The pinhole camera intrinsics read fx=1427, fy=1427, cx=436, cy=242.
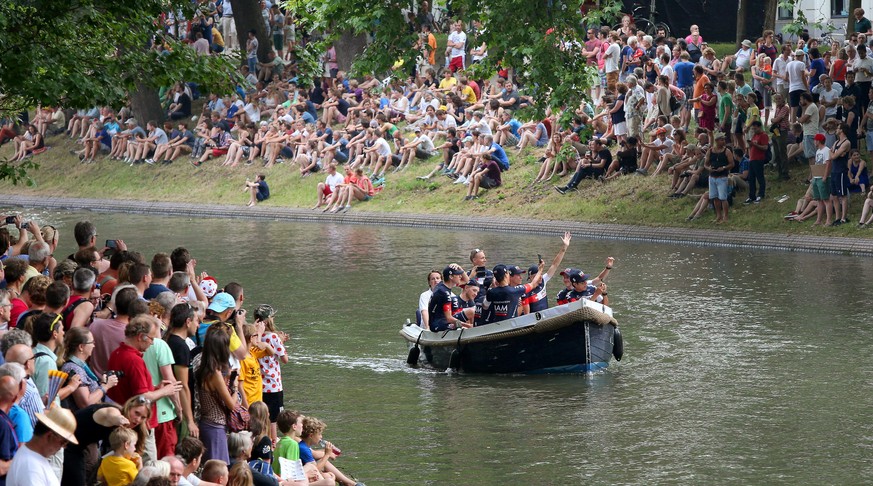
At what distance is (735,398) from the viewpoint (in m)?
15.6

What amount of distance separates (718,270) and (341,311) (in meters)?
7.14

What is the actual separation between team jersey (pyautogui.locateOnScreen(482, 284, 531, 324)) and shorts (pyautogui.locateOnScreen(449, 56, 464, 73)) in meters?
23.4

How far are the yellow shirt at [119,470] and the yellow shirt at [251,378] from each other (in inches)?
122

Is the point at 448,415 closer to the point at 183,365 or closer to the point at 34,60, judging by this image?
the point at 183,365

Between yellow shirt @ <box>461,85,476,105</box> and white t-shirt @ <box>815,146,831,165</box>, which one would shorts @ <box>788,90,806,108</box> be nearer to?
white t-shirt @ <box>815,146,831,165</box>

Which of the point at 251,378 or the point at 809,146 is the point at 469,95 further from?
the point at 251,378

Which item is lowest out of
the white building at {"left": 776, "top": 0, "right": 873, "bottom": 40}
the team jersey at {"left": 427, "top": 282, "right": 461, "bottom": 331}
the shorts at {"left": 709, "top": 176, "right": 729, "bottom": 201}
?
the team jersey at {"left": 427, "top": 282, "right": 461, "bottom": 331}

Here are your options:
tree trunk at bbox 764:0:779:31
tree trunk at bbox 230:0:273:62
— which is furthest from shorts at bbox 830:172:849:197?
tree trunk at bbox 230:0:273:62

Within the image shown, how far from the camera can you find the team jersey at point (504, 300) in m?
17.1

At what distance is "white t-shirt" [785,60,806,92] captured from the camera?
29672 mm

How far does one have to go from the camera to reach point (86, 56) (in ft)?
61.6

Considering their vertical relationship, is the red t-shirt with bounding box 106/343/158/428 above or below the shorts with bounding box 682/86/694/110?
below

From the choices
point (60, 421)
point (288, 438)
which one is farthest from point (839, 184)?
point (60, 421)

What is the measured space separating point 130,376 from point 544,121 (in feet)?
86.0
